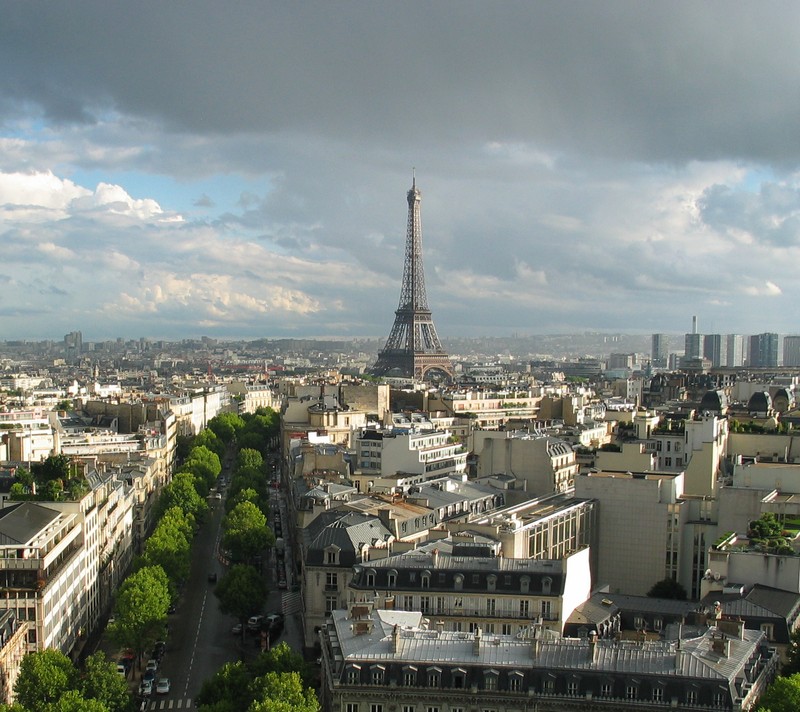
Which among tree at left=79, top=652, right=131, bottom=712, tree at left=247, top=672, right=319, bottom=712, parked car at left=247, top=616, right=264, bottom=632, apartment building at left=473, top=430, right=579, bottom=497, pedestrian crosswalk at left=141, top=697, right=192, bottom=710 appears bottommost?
pedestrian crosswalk at left=141, top=697, right=192, bottom=710

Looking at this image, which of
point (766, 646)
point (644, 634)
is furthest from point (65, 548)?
point (766, 646)

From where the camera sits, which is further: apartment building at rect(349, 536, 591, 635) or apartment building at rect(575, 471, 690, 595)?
apartment building at rect(575, 471, 690, 595)

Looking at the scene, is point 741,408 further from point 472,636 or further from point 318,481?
point 472,636

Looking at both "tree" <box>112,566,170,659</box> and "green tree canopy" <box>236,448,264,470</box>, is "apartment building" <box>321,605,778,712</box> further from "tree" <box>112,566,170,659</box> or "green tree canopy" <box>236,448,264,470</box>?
"green tree canopy" <box>236,448,264,470</box>

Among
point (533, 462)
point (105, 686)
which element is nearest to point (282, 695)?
point (105, 686)

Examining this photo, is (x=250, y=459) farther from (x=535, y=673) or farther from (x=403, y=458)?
(x=535, y=673)

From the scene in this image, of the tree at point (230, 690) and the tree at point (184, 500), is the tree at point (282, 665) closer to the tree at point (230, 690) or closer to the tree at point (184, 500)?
the tree at point (230, 690)

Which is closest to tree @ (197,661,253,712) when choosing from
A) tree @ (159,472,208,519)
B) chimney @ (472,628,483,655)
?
chimney @ (472,628,483,655)
